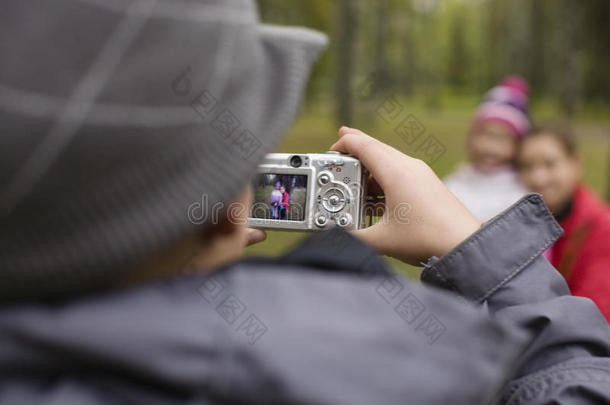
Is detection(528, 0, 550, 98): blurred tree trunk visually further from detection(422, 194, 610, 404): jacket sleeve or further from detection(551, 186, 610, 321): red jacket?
detection(422, 194, 610, 404): jacket sleeve

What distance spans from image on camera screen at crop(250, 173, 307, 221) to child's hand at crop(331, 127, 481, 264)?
Result: 16cm

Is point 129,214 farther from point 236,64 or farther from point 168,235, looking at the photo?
point 236,64

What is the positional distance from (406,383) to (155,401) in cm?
27

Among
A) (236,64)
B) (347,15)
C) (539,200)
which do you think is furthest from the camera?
(347,15)

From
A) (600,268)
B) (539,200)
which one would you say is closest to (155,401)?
(539,200)

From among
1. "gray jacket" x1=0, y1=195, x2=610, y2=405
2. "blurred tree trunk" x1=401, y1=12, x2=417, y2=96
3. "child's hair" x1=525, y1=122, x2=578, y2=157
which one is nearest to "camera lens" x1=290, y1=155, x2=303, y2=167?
"gray jacket" x1=0, y1=195, x2=610, y2=405

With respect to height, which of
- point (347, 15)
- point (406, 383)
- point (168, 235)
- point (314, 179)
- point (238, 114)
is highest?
point (347, 15)

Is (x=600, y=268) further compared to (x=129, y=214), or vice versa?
(x=600, y=268)

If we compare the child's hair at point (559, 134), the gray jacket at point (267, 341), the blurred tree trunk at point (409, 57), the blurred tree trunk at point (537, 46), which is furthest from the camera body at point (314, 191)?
the blurred tree trunk at point (537, 46)

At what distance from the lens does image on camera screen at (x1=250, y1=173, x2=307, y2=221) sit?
1.19m

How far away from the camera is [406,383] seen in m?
0.62

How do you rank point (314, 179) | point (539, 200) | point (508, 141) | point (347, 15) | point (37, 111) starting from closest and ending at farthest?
1. point (37, 111)
2. point (539, 200)
3. point (314, 179)
4. point (508, 141)
5. point (347, 15)

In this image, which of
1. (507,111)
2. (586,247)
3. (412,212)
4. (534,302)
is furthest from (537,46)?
(534,302)

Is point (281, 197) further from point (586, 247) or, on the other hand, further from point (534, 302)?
point (586, 247)
